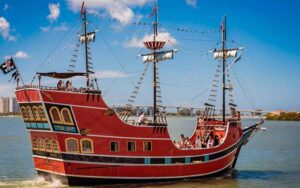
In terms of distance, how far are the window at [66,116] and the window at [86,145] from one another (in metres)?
1.18

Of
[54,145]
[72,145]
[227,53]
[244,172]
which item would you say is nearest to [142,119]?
[72,145]

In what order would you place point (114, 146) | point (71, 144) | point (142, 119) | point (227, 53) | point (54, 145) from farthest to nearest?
1. point (227, 53)
2. point (142, 119)
3. point (114, 146)
4. point (54, 145)
5. point (71, 144)

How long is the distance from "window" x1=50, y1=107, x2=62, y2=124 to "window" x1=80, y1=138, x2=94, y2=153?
1.61 meters

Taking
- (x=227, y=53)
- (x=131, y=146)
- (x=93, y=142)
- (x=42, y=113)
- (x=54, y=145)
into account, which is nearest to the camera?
(x=42, y=113)

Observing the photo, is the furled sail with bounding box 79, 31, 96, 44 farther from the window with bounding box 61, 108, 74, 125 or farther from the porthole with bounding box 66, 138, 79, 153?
the porthole with bounding box 66, 138, 79, 153

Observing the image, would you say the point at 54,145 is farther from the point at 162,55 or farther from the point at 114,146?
the point at 162,55

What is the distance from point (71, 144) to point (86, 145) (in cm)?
79

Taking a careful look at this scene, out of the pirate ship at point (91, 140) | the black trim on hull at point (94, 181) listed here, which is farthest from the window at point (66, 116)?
the black trim on hull at point (94, 181)

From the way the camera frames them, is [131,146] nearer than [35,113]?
No

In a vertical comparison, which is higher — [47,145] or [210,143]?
[47,145]

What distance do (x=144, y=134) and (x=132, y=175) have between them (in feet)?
7.85

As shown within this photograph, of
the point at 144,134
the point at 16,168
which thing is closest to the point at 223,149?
the point at 144,134

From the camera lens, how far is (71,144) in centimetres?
2514

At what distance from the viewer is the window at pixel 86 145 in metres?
25.3
